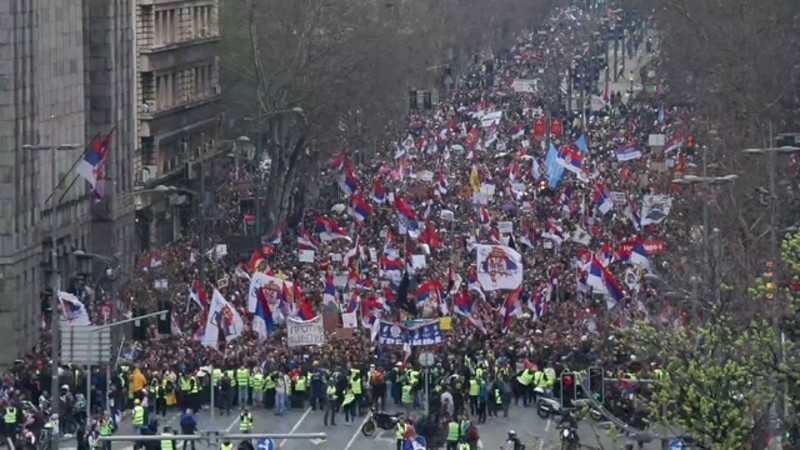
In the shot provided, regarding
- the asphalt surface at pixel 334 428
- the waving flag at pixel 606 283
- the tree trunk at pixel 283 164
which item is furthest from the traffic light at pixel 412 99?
the asphalt surface at pixel 334 428

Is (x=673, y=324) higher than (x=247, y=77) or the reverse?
the reverse

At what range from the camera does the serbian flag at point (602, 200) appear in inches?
3201

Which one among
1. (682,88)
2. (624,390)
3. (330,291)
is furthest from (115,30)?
(682,88)

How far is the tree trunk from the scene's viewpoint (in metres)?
94.6

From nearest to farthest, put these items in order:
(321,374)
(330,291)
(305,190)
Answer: (321,374) < (330,291) < (305,190)

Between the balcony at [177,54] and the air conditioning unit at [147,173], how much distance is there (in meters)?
3.45

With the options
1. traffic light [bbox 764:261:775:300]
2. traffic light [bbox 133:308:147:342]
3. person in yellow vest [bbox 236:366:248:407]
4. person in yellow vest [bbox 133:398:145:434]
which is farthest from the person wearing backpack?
traffic light [bbox 764:261:775:300]

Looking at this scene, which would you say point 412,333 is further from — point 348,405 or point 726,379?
point 726,379

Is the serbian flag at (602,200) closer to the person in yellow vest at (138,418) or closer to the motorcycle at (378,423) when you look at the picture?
the motorcycle at (378,423)

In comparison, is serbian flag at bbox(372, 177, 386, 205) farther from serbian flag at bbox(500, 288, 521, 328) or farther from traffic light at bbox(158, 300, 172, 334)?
traffic light at bbox(158, 300, 172, 334)

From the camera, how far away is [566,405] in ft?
184

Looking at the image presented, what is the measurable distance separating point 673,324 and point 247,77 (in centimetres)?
5458

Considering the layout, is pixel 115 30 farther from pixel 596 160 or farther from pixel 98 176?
pixel 596 160

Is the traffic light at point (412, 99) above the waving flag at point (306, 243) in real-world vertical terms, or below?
above
